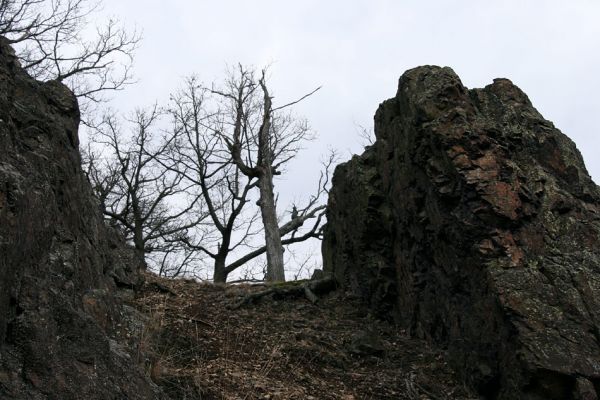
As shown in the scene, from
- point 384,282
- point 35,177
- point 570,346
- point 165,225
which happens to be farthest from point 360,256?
point 165,225

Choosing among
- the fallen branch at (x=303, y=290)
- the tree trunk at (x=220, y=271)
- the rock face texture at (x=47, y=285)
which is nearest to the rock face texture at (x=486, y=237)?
the fallen branch at (x=303, y=290)

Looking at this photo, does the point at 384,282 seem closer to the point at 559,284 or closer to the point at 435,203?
the point at 435,203

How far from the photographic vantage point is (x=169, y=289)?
10133mm

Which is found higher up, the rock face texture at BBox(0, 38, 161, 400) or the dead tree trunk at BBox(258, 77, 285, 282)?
the dead tree trunk at BBox(258, 77, 285, 282)

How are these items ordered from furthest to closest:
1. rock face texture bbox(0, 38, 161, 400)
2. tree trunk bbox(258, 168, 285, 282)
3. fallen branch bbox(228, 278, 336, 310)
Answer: tree trunk bbox(258, 168, 285, 282), fallen branch bbox(228, 278, 336, 310), rock face texture bbox(0, 38, 161, 400)

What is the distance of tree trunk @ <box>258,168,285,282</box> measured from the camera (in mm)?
16578

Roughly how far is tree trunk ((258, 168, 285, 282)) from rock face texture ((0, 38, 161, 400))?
10098mm

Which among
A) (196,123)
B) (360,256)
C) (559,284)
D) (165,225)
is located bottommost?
(559,284)

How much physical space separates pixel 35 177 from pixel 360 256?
6.14m

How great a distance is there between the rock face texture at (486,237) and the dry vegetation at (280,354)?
0.44 metres

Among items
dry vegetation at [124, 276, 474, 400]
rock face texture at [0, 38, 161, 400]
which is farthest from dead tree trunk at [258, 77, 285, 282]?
rock face texture at [0, 38, 161, 400]

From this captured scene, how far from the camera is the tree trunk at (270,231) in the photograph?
54.4ft

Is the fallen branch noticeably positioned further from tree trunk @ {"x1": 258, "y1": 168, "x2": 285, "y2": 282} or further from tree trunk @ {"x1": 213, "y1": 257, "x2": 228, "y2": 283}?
tree trunk @ {"x1": 213, "y1": 257, "x2": 228, "y2": 283}

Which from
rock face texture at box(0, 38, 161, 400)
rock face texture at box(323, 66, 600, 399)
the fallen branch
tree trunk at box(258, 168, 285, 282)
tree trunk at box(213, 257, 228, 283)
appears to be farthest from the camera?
tree trunk at box(213, 257, 228, 283)
